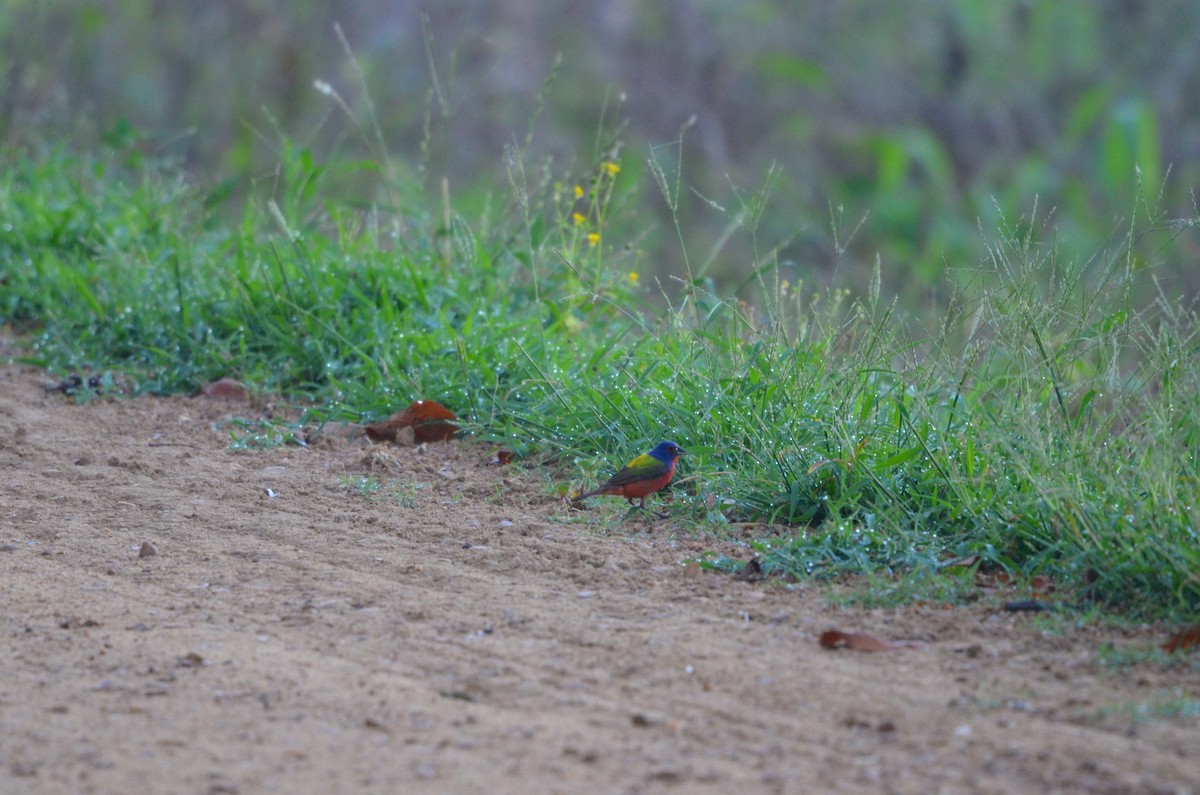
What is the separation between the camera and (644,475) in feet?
11.1

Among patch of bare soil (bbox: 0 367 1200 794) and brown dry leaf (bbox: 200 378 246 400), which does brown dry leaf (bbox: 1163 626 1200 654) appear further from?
brown dry leaf (bbox: 200 378 246 400)

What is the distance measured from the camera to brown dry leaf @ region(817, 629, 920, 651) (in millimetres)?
2525

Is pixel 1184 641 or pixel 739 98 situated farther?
pixel 739 98

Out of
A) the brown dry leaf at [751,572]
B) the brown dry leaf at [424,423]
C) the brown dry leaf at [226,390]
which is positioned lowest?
the brown dry leaf at [226,390]

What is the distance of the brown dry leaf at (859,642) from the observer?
2525 millimetres

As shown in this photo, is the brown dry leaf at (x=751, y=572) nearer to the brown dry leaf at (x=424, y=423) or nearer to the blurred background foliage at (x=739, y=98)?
the brown dry leaf at (x=424, y=423)

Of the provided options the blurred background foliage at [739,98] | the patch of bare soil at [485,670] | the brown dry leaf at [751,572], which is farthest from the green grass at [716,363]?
the blurred background foliage at [739,98]

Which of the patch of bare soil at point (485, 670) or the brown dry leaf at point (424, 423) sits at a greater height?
the patch of bare soil at point (485, 670)

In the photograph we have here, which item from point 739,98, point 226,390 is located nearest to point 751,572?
point 226,390

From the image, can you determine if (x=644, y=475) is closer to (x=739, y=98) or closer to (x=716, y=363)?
(x=716, y=363)

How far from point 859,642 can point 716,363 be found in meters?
1.42

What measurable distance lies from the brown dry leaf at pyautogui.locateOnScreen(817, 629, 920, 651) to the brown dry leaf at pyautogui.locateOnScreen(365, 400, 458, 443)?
1.96 m

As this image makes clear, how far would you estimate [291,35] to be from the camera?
11414mm

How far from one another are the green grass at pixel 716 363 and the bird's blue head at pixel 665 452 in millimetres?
131
